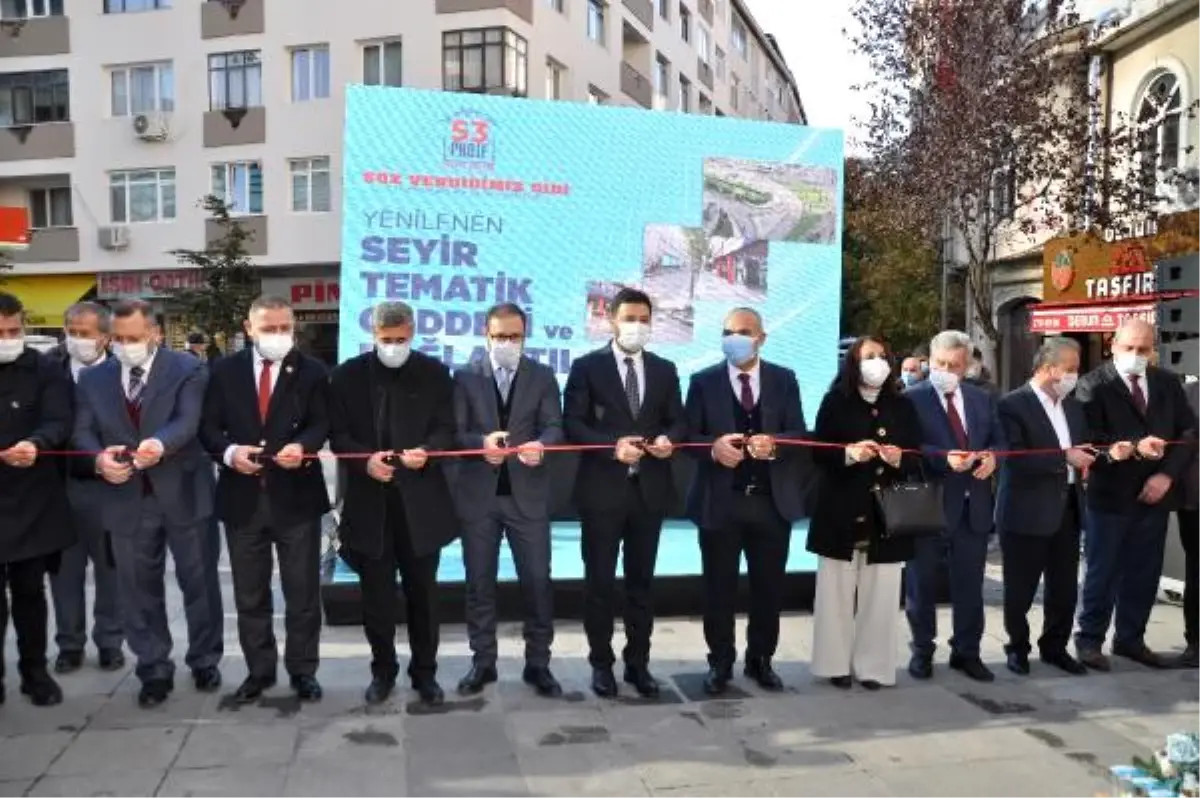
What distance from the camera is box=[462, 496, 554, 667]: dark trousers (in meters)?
5.04

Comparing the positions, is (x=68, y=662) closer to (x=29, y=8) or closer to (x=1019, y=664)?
(x=1019, y=664)

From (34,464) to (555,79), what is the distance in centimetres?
2234

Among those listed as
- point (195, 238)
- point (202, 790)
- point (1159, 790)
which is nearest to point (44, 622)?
point (202, 790)

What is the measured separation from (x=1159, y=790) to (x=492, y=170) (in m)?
5.71

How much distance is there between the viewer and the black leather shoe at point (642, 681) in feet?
16.4

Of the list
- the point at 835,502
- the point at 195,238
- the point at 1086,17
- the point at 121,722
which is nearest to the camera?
the point at 121,722

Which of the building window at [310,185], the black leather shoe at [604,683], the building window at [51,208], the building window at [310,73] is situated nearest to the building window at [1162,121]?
the black leather shoe at [604,683]

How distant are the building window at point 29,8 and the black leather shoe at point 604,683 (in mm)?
26496

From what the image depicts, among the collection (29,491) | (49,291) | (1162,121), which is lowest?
(29,491)

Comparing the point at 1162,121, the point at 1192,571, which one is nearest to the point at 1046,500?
the point at 1192,571

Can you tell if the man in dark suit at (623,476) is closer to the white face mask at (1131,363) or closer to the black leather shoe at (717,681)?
the black leather shoe at (717,681)

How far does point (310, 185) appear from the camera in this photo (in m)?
23.8

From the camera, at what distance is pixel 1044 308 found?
52.5 feet

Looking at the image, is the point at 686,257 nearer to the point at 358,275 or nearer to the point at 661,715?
the point at 358,275
